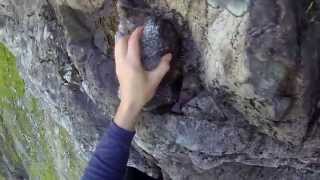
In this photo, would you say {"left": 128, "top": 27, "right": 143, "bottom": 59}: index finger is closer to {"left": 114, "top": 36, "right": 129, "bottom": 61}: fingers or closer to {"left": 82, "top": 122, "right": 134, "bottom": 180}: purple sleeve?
{"left": 114, "top": 36, "right": 129, "bottom": 61}: fingers

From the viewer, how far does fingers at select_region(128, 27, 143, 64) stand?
154 cm

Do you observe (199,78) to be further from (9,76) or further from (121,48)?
(9,76)

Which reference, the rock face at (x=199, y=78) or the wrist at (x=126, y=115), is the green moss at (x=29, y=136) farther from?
the wrist at (x=126, y=115)

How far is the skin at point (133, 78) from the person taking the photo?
4.98 ft


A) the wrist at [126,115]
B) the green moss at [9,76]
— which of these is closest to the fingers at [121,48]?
the wrist at [126,115]

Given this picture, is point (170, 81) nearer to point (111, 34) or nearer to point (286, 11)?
point (111, 34)

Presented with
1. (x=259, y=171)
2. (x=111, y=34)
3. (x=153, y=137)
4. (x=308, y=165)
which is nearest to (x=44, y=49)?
(x=111, y=34)

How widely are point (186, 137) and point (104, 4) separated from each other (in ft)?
1.33

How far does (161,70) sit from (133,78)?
7cm

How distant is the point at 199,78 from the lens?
5.24ft

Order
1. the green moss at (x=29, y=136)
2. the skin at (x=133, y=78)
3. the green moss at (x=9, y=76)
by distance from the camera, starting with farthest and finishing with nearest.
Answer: the green moss at (x=9, y=76) < the green moss at (x=29, y=136) < the skin at (x=133, y=78)

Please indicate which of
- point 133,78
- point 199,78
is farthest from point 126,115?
point 199,78

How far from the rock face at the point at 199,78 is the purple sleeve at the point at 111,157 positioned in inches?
6.5

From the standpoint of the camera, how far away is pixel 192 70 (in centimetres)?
160
